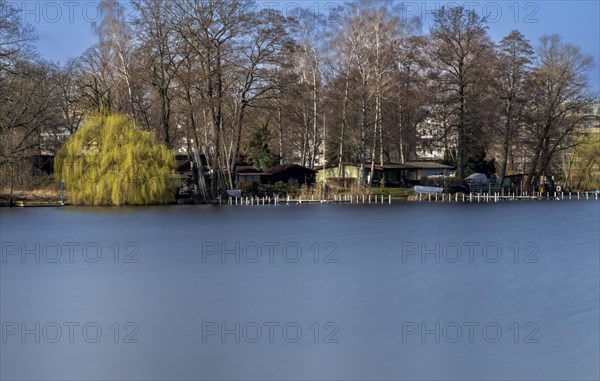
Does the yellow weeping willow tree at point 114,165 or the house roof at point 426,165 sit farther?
the house roof at point 426,165

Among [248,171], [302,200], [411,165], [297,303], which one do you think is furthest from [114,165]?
[297,303]

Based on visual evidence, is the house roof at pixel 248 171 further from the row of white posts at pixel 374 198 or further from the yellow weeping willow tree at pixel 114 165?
the yellow weeping willow tree at pixel 114 165

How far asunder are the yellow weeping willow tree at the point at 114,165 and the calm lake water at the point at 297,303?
9768 mm

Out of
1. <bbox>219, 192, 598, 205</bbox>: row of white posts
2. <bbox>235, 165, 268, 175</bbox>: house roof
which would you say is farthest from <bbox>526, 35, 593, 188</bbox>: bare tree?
<bbox>235, 165, 268, 175</bbox>: house roof

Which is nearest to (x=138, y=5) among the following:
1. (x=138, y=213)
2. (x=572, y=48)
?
(x=138, y=213)

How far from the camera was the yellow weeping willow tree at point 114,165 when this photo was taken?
1905 inches

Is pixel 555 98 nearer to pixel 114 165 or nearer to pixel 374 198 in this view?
pixel 374 198

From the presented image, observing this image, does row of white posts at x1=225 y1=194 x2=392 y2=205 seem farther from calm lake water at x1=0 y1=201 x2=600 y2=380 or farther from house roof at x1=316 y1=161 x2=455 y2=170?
calm lake water at x1=0 y1=201 x2=600 y2=380

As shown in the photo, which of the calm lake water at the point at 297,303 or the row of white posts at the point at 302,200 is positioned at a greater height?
the row of white posts at the point at 302,200

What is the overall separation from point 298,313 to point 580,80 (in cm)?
5470

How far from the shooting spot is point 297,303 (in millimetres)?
19641

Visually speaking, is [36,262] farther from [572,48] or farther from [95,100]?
[572,48]

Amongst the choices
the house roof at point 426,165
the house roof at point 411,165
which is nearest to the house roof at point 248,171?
the house roof at point 411,165

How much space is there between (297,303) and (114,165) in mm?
30926
